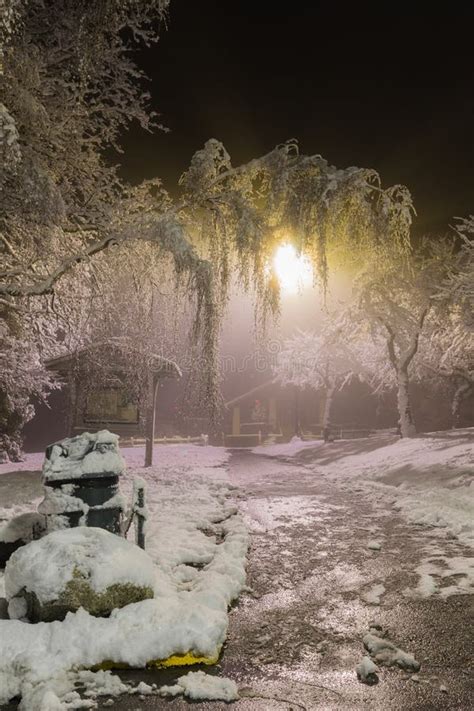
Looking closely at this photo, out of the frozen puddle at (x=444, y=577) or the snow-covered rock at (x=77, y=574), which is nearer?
the snow-covered rock at (x=77, y=574)

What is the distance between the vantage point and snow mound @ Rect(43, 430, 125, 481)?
4.80 meters

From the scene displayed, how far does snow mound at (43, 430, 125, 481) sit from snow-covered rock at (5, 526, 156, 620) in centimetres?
78

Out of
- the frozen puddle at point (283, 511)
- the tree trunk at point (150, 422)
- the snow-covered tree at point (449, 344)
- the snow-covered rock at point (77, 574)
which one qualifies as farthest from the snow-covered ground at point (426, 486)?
the tree trunk at point (150, 422)

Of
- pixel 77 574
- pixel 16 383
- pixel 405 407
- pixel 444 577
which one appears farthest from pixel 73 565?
pixel 405 407

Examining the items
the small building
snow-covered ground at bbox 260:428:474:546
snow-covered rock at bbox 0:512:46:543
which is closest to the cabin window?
the small building

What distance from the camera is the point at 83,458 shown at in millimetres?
4934

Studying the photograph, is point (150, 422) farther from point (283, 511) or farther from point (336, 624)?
point (336, 624)

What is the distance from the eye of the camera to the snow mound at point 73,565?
12.2 ft

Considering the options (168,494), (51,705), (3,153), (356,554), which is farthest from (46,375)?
(51,705)

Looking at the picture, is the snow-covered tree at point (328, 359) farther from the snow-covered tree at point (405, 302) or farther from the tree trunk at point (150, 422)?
the tree trunk at point (150, 422)

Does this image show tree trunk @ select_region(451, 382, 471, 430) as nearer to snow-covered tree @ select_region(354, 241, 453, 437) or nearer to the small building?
snow-covered tree @ select_region(354, 241, 453, 437)

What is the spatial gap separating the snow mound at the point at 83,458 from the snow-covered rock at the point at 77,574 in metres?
0.78

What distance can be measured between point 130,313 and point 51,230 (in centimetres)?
248

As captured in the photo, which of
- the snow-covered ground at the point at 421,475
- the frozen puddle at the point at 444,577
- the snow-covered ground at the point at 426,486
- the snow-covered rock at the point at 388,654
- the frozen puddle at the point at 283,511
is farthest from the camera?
the snow-covered ground at the point at 421,475
